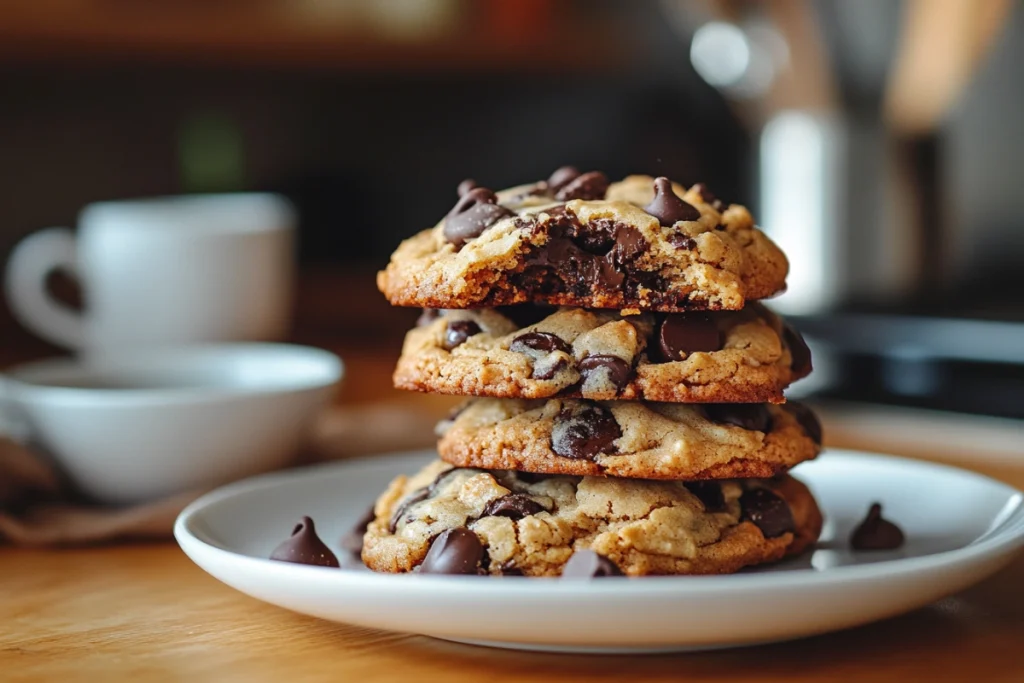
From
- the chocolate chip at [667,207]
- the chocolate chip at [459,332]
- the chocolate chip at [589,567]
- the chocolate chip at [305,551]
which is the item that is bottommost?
the chocolate chip at [305,551]

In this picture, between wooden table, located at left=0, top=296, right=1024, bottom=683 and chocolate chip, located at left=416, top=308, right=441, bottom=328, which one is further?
chocolate chip, located at left=416, top=308, right=441, bottom=328

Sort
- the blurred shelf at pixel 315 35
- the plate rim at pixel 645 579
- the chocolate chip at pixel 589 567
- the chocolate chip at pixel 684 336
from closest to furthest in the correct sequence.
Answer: the plate rim at pixel 645 579, the chocolate chip at pixel 589 567, the chocolate chip at pixel 684 336, the blurred shelf at pixel 315 35

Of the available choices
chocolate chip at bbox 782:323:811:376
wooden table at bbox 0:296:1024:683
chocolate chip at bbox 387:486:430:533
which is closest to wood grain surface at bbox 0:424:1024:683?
wooden table at bbox 0:296:1024:683

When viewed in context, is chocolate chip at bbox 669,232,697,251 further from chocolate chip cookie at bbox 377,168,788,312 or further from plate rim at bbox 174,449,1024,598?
plate rim at bbox 174,449,1024,598

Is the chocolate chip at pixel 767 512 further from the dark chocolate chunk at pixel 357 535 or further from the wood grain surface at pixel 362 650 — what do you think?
the dark chocolate chunk at pixel 357 535

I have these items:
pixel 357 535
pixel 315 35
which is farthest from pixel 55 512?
pixel 315 35

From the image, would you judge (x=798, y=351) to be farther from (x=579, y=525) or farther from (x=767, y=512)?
(x=579, y=525)

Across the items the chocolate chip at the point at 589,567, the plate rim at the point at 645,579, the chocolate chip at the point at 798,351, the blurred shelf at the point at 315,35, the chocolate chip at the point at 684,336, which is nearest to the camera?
the plate rim at the point at 645,579

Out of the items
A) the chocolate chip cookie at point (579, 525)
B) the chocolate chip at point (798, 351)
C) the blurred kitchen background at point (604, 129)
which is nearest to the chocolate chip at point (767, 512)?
the chocolate chip cookie at point (579, 525)
